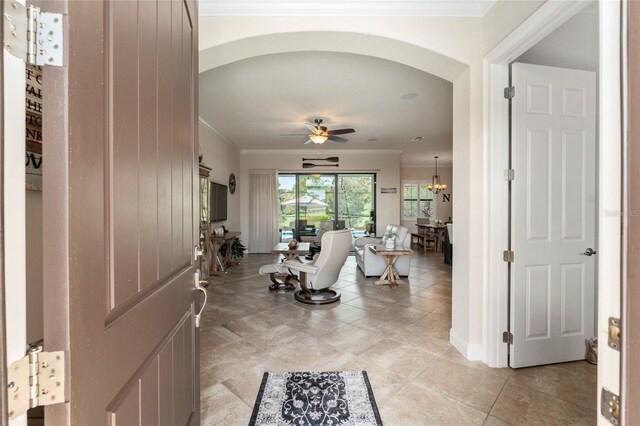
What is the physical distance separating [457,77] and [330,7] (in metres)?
1.28

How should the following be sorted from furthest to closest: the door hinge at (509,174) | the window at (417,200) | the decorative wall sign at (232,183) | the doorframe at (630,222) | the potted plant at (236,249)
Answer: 1. the window at (417,200)
2. the decorative wall sign at (232,183)
3. the potted plant at (236,249)
4. the door hinge at (509,174)
5. the doorframe at (630,222)

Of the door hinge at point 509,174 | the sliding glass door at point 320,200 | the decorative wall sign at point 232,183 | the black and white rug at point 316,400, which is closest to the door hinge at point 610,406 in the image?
the black and white rug at point 316,400

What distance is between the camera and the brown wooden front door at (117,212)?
1.77 ft

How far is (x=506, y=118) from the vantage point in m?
2.25

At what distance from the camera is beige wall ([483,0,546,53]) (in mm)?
1897

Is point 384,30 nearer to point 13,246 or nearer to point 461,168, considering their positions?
point 461,168

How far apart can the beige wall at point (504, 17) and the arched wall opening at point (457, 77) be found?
257 millimetres

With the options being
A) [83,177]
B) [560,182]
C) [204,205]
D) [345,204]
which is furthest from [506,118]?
[345,204]

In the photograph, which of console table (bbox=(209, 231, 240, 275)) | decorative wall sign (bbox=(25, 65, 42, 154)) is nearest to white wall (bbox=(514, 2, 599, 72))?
decorative wall sign (bbox=(25, 65, 42, 154))

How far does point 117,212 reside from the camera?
70cm

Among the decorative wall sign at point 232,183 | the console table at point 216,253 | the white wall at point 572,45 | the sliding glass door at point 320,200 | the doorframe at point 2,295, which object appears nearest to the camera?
the doorframe at point 2,295

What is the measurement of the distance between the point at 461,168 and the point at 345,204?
6.07 meters

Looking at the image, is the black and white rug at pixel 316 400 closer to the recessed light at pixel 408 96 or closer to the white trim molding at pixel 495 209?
the white trim molding at pixel 495 209

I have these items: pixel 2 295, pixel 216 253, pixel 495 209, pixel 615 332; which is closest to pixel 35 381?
pixel 2 295
